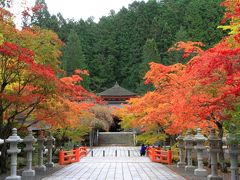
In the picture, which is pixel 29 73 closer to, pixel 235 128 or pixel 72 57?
pixel 235 128

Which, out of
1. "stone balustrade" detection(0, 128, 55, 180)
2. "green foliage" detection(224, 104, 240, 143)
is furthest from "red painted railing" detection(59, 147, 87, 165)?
"green foliage" detection(224, 104, 240, 143)

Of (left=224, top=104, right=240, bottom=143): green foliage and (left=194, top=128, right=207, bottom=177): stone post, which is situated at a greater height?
(left=224, top=104, right=240, bottom=143): green foliage

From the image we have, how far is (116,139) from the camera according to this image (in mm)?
38000

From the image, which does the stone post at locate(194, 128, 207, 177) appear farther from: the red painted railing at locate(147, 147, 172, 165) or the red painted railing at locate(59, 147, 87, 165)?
the red painted railing at locate(59, 147, 87, 165)

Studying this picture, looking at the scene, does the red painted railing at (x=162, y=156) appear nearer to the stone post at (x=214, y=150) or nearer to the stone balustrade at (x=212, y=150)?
the stone balustrade at (x=212, y=150)

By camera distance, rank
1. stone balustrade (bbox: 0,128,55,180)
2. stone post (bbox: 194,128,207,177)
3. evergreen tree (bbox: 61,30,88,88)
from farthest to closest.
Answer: evergreen tree (bbox: 61,30,88,88), stone post (bbox: 194,128,207,177), stone balustrade (bbox: 0,128,55,180)

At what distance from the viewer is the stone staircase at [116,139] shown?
3706cm

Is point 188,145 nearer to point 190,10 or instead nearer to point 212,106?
point 212,106

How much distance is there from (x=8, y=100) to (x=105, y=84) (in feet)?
162

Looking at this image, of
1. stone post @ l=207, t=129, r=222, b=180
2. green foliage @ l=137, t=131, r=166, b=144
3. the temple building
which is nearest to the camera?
stone post @ l=207, t=129, r=222, b=180

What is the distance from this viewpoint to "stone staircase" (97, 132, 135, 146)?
3706cm

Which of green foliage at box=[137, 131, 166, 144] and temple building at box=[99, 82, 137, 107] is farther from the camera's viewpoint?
temple building at box=[99, 82, 137, 107]

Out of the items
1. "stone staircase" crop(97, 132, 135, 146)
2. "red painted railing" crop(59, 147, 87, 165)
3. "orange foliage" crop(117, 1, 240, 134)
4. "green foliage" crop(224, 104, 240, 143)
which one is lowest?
"red painted railing" crop(59, 147, 87, 165)

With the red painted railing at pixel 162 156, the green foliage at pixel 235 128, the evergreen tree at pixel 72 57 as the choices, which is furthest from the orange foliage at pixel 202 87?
the evergreen tree at pixel 72 57
